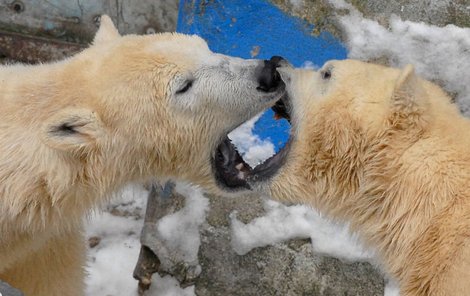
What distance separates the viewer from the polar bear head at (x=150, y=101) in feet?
10.1

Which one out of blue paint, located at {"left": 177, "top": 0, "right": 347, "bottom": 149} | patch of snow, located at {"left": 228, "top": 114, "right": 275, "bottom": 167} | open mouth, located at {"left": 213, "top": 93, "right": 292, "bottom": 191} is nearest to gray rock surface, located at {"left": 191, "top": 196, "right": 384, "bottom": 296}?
patch of snow, located at {"left": 228, "top": 114, "right": 275, "bottom": 167}

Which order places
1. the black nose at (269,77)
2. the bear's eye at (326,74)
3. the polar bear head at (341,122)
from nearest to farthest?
the polar bear head at (341,122) → the bear's eye at (326,74) → the black nose at (269,77)

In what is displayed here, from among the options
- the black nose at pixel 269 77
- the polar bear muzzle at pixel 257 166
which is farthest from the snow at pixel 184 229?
the black nose at pixel 269 77

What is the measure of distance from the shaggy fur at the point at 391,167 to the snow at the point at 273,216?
4.04ft

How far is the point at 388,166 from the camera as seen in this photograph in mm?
2951

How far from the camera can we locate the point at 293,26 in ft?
16.0

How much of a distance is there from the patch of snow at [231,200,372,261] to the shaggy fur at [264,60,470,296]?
1.21 meters

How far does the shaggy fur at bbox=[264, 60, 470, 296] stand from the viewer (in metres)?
2.81

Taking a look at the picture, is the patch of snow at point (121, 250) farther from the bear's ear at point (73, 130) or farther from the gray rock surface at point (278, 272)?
the bear's ear at point (73, 130)

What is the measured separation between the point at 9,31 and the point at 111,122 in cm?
320

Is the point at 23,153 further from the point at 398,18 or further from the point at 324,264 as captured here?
the point at 398,18

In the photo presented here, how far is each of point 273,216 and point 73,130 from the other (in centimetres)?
197

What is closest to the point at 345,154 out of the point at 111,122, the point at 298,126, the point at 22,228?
the point at 298,126

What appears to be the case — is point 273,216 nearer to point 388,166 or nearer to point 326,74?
point 326,74
